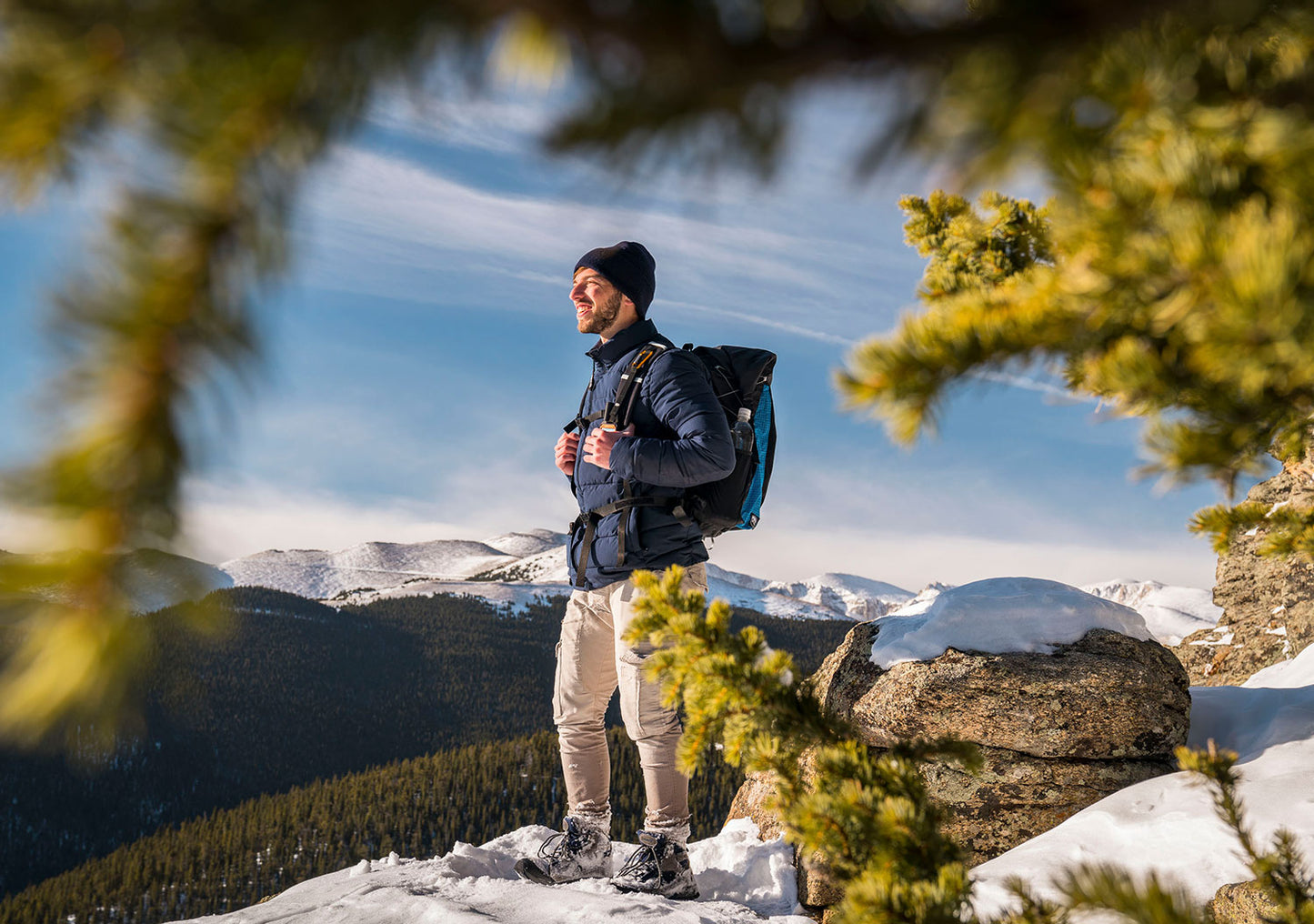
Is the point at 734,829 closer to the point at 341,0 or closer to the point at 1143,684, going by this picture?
the point at 1143,684

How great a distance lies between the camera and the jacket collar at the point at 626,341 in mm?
4270

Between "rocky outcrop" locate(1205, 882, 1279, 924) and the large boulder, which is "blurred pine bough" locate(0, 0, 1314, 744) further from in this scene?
the large boulder

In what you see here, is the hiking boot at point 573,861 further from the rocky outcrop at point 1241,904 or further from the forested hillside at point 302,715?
the forested hillside at point 302,715

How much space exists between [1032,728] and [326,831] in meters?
75.5

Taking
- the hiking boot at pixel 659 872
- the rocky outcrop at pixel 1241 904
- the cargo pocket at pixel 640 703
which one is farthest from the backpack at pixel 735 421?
the rocky outcrop at pixel 1241 904

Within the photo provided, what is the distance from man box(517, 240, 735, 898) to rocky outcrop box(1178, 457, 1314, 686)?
10425 mm

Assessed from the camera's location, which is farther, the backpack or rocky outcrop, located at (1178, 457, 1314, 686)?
rocky outcrop, located at (1178, 457, 1314, 686)

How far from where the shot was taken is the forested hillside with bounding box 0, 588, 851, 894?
98375 mm

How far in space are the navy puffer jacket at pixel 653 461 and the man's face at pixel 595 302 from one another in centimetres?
11

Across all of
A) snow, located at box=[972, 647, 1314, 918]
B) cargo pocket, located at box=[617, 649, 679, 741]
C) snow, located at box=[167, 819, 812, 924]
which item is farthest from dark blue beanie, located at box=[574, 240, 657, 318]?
snow, located at box=[972, 647, 1314, 918]

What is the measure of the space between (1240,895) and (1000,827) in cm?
225

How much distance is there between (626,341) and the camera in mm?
4273

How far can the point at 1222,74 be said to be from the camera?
0.88 meters

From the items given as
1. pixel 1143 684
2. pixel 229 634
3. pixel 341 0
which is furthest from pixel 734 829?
pixel 341 0
